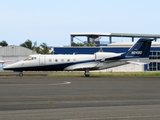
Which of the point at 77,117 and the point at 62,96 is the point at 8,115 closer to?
the point at 77,117

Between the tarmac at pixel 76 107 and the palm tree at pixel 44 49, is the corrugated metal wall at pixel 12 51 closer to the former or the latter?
the palm tree at pixel 44 49

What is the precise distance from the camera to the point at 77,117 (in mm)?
12680

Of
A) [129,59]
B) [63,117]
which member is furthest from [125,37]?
[63,117]

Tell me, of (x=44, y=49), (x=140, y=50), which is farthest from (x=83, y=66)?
(x=44, y=49)

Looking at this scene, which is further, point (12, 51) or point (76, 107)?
point (12, 51)

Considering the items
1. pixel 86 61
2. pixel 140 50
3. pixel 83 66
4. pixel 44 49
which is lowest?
pixel 83 66

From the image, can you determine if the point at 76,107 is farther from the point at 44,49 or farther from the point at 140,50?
the point at 44,49

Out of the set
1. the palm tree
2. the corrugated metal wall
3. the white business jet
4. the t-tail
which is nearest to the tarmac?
the white business jet

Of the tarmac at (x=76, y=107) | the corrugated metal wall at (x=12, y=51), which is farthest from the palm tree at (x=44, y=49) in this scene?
the tarmac at (x=76, y=107)

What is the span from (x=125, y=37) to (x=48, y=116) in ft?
365

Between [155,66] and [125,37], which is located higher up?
[125,37]

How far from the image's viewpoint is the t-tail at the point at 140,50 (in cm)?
4381

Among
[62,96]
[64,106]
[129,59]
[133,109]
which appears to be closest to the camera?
[133,109]

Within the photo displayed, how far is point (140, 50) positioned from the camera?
4412 cm
